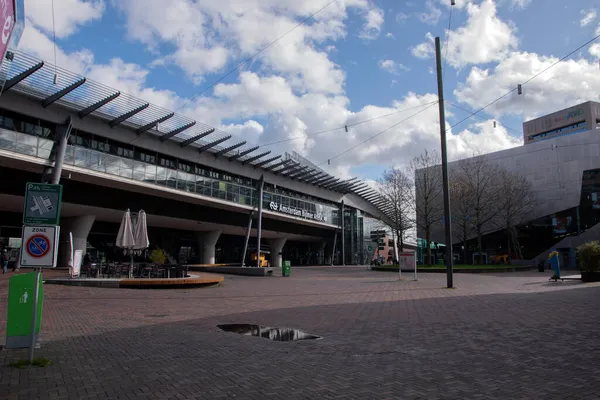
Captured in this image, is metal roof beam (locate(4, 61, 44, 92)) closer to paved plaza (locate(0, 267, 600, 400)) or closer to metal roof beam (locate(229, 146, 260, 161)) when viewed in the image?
paved plaza (locate(0, 267, 600, 400))

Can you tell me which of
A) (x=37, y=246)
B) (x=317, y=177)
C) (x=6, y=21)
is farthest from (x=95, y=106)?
(x=317, y=177)

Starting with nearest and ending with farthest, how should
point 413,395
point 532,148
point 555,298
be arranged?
1. point 413,395
2. point 555,298
3. point 532,148

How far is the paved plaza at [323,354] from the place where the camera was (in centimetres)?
480

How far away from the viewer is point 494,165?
190 feet

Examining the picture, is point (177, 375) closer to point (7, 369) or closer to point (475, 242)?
point (7, 369)

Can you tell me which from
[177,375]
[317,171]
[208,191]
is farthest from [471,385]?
[317,171]

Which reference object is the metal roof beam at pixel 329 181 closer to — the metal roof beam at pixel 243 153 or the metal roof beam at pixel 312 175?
the metal roof beam at pixel 312 175

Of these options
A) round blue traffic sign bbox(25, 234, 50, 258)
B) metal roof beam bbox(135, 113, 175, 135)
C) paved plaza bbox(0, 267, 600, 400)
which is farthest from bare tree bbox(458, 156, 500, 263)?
round blue traffic sign bbox(25, 234, 50, 258)

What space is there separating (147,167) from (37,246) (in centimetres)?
2402

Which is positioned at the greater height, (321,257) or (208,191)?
(208,191)

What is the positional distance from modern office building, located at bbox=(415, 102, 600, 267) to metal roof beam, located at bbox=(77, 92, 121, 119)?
4231cm

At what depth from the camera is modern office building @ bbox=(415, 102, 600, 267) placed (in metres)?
51.7

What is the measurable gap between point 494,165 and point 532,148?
16.5 feet

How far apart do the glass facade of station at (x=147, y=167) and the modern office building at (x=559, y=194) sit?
22142 mm
